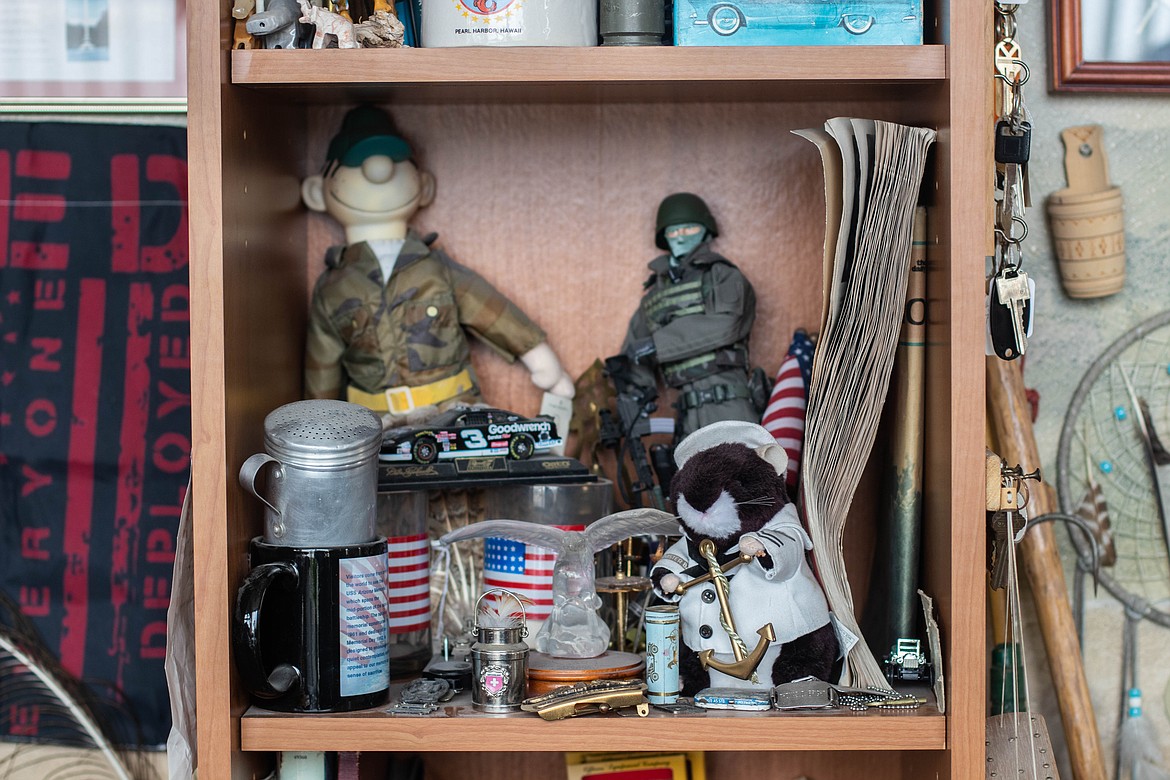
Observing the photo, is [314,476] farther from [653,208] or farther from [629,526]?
[653,208]

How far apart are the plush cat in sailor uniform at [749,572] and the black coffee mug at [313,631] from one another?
10.0 inches

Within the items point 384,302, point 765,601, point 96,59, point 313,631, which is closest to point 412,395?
point 384,302

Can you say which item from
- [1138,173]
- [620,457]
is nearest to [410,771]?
[620,457]

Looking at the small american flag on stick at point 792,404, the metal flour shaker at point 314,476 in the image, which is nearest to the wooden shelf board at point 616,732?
the metal flour shaker at point 314,476

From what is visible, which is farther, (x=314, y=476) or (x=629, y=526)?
(x=629, y=526)

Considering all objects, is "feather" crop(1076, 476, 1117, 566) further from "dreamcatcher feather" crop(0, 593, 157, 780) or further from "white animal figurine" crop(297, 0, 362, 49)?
"dreamcatcher feather" crop(0, 593, 157, 780)

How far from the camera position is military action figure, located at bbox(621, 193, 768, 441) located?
3.86 feet

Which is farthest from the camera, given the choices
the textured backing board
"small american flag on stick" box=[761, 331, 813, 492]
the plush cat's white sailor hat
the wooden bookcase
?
the textured backing board

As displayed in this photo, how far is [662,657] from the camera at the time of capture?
966 millimetres

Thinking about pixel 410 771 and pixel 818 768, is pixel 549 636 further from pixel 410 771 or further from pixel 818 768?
pixel 818 768

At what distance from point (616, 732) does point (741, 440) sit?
27cm

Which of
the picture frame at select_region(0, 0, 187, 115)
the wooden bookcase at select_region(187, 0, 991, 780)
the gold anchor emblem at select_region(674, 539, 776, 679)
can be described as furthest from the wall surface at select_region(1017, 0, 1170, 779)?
the picture frame at select_region(0, 0, 187, 115)

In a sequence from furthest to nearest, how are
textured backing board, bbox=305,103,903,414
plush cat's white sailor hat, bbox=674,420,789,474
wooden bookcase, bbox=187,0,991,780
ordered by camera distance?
textured backing board, bbox=305,103,903,414, plush cat's white sailor hat, bbox=674,420,789,474, wooden bookcase, bbox=187,0,991,780

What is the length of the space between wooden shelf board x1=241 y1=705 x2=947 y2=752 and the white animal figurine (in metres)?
0.55
